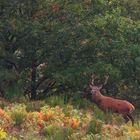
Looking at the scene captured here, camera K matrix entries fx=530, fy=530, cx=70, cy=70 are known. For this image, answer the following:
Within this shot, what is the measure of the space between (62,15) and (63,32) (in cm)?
92

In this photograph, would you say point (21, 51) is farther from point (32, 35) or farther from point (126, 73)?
point (126, 73)

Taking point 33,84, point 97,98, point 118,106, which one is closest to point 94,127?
point 118,106

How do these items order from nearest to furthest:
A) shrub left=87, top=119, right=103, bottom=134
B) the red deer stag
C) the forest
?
shrub left=87, top=119, right=103, bottom=134, the red deer stag, the forest

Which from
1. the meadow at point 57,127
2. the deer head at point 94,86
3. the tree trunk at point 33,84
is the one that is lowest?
the tree trunk at point 33,84

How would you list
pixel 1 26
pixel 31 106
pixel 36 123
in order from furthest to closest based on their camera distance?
pixel 1 26, pixel 31 106, pixel 36 123

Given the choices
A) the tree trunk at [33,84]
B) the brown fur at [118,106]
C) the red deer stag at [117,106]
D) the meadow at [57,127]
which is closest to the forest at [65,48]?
the tree trunk at [33,84]

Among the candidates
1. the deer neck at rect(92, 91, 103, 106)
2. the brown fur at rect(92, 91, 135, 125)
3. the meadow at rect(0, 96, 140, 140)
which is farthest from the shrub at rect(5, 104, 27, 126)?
the deer neck at rect(92, 91, 103, 106)

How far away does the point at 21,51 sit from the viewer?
20.1 meters

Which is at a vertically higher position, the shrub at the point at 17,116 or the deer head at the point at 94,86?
the shrub at the point at 17,116

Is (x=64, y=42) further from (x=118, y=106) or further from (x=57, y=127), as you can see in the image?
(x=57, y=127)

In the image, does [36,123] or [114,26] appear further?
[114,26]

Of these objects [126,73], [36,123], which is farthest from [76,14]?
[36,123]

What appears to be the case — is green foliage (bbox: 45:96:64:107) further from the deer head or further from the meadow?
the meadow

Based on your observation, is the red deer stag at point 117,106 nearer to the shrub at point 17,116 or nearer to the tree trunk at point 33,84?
the tree trunk at point 33,84
